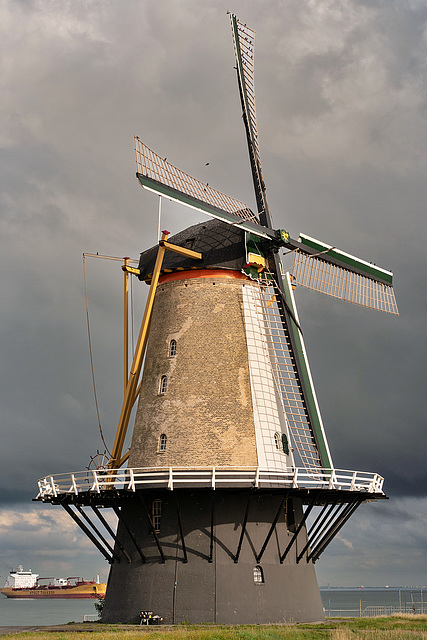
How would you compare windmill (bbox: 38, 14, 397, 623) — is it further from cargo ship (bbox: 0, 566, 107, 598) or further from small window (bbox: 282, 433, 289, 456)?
cargo ship (bbox: 0, 566, 107, 598)

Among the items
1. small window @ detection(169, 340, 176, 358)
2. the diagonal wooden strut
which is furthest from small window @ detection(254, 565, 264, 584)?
small window @ detection(169, 340, 176, 358)

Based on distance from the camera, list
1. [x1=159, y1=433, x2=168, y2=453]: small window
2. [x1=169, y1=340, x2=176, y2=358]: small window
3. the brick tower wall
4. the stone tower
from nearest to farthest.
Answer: the stone tower
the brick tower wall
[x1=159, y1=433, x2=168, y2=453]: small window
[x1=169, y1=340, x2=176, y2=358]: small window

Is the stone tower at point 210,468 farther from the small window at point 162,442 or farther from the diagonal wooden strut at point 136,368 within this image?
the diagonal wooden strut at point 136,368

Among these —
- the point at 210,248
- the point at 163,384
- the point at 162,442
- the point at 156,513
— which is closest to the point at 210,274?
the point at 210,248

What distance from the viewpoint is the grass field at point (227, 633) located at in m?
18.2

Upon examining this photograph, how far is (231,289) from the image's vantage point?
26125 millimetres

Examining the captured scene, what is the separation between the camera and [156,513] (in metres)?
23.8

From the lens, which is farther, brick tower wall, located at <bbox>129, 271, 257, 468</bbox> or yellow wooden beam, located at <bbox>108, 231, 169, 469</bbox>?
yellow wooden beam, located at <bbox>108, 231, 169, 469</bbox>

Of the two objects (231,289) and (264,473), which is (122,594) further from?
(231,289)

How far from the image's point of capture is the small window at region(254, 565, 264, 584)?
22547 millimetres

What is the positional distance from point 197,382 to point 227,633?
28.7ft

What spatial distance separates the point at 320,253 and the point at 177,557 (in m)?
14.5

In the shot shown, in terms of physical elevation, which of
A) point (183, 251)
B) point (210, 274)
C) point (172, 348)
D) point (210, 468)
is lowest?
point (210, 468)

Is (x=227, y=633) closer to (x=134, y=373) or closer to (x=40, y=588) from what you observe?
(x=134, y=373)
